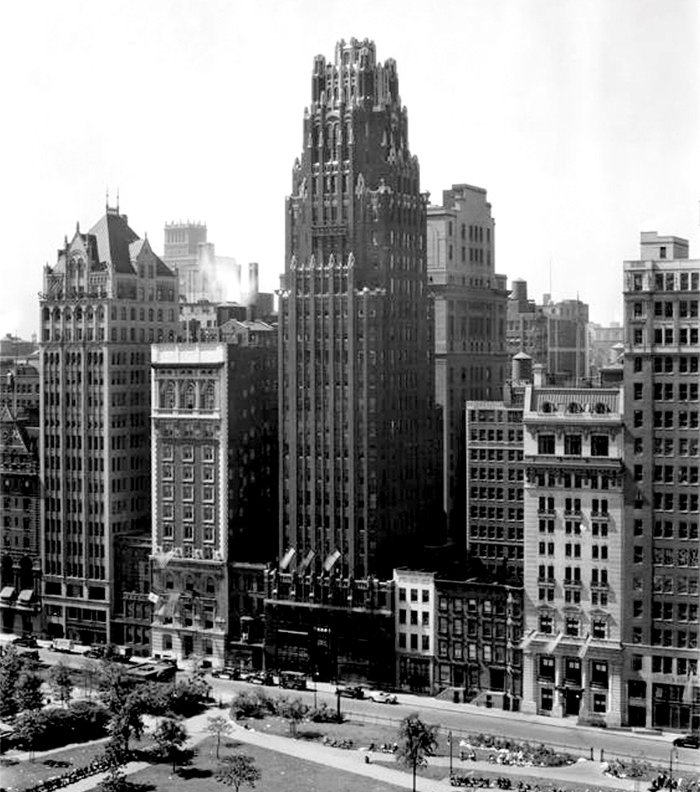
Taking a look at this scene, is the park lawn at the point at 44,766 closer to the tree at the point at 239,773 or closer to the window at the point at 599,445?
the tree at the point at 239,773

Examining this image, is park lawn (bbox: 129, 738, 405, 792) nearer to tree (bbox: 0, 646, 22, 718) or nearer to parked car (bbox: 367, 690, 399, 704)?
tree (bbox: 0, 646, 22, 718)

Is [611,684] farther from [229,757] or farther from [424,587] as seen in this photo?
[229,757]

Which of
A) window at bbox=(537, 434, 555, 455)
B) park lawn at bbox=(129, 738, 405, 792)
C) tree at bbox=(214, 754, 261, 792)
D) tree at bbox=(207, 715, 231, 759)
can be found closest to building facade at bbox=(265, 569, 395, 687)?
window at bbox=(537, 434, 555, 455)

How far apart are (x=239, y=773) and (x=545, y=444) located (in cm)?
6200

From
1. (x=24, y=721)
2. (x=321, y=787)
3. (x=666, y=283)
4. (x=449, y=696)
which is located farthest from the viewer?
(x=449, y=696)

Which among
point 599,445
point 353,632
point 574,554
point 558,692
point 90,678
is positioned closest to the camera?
point 599,445

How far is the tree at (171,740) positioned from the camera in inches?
6196

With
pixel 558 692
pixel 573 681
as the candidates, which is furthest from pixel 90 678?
pixel 573 681

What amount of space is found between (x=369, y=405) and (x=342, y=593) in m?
25.8

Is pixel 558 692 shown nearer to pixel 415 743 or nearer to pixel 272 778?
pixel 415 743

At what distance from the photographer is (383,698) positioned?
187m

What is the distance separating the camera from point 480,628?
7475 inches

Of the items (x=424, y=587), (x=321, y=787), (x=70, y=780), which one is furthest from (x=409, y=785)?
(x=424, y=587)

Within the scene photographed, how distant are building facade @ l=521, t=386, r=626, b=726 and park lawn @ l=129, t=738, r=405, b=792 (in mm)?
38014
